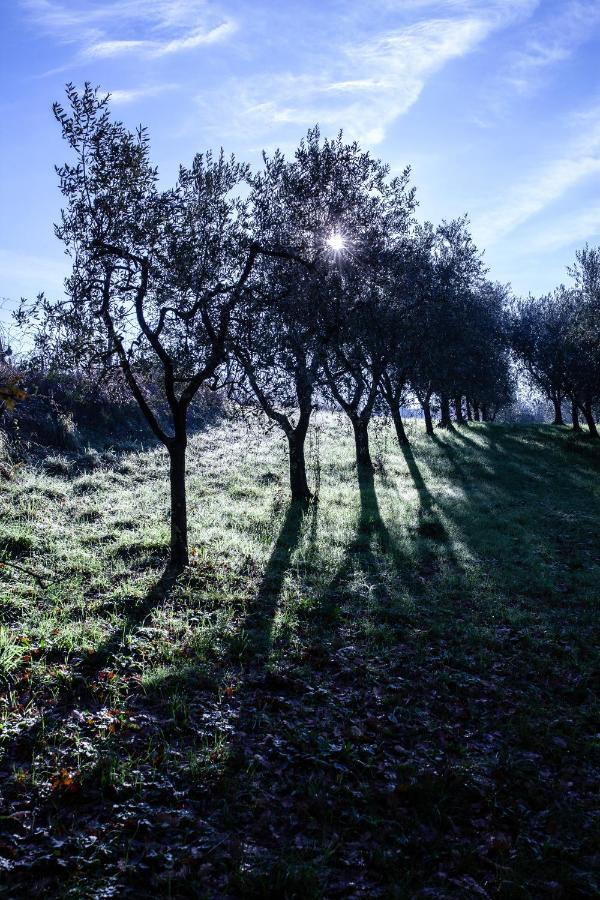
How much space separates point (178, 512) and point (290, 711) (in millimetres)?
7042

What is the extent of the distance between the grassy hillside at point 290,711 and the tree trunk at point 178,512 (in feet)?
2.42

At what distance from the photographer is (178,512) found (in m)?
13.9

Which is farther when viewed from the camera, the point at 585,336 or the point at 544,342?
the point at 544,342

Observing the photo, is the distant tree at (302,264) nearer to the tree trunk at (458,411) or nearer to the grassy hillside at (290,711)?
the grassy hillside at (290,711)

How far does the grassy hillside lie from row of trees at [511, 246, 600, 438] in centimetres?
2447

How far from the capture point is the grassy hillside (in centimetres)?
530

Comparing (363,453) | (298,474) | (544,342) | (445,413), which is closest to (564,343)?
(544,342)

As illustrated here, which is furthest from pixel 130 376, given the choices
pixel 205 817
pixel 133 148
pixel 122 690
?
pixel 205 817

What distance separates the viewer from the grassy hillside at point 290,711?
530 centimetres

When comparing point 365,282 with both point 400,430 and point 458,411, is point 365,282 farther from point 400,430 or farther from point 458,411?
point 458,411

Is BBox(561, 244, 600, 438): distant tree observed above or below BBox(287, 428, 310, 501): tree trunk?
above

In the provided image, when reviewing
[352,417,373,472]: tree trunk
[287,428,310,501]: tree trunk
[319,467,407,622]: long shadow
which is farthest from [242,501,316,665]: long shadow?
[352,417,373,472]: tree trunk

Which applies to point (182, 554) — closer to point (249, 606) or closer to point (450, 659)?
point (249, 606)

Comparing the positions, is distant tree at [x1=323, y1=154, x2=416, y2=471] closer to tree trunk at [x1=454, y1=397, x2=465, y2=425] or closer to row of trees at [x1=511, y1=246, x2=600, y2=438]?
row of trees at [x1=511, y1=246, x2=600, y2=438]
